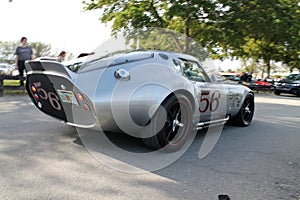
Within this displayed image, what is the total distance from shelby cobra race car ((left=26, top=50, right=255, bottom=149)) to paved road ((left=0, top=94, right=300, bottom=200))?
1.42 feet

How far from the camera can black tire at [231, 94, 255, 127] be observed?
20.6 ft

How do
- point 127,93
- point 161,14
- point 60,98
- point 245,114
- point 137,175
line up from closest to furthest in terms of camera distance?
point 137,175, point 127,93, point 60,98, point 245,114, point 161,14

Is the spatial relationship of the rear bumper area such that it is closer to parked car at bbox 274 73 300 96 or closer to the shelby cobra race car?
the shelby cobra race car

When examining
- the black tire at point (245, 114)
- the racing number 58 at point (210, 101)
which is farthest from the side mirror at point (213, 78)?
the black tire at point (245, 114)

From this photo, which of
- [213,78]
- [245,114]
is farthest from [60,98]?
[245,114]

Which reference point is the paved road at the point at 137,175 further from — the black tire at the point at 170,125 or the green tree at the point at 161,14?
the green tree at the point at 161,14

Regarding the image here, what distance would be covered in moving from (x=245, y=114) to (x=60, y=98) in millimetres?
4247

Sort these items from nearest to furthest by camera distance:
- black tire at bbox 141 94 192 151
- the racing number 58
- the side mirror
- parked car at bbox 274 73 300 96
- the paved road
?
the paved road < black tire at bbox 141 94 192 151 < the racing number 58 < the side mirror < parked car at bbox 274 73 300 96

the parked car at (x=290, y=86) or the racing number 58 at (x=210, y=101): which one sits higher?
the racing number 58 at (x=210, y=101)

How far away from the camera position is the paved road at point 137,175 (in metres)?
2.77

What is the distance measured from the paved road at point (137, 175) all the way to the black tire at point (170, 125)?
0.27 m

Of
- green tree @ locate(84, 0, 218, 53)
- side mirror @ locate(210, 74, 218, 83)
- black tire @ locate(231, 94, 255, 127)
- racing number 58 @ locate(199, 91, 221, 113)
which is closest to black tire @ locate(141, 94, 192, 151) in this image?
racing number 58 @ locate(199, 91, 221, 113)

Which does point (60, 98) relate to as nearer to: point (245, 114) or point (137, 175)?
point (137, 175)

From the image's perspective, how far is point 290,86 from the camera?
20.5 meters
